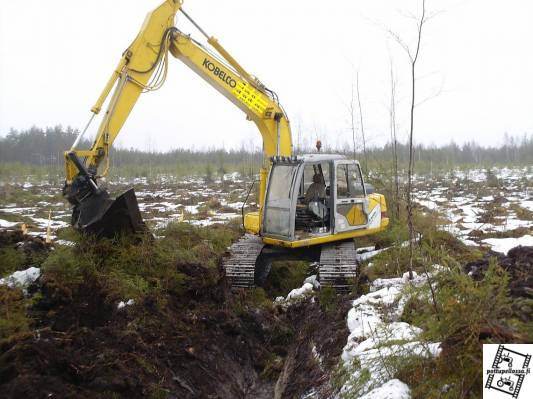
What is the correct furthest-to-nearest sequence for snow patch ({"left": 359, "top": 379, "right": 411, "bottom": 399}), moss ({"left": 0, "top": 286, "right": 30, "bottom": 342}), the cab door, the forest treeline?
1. the forest treeline
2. the cab door
3. moss ({"left": 0, "top": 286, "right": 30, "bottom": 342})
4. snow patch ({"left": 359, "top": 379, "right": 411, "bottom": 399})

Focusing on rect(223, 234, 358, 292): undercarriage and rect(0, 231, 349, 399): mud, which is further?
rect(223, 234, 358, 292): undercarriage

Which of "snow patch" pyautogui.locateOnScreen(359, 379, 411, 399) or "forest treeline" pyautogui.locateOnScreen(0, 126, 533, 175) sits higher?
"forest treeline" pyautogui.locateOnScreen(0, 126, 533, 175)

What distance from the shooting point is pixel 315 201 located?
7672 millimetres

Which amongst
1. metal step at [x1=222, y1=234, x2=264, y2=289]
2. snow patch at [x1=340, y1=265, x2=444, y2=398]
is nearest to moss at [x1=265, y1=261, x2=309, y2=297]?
metal step at [x1=222, y1=234, x2=264, y2=289]

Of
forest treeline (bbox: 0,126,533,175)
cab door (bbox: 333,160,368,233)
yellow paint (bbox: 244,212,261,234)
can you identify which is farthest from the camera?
forest treeline (bbox: 0,126,533,175)

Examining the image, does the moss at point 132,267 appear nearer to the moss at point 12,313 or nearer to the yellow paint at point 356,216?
the moss at point 12,313

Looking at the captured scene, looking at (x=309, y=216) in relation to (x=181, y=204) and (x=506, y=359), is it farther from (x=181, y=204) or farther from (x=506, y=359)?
(x=181, y=204)

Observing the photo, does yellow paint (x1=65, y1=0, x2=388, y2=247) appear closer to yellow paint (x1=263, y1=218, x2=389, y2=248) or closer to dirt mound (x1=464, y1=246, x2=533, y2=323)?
yellow paint (x1=263, y1=218, x2=389, y2=248)

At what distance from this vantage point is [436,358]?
10.0 ft

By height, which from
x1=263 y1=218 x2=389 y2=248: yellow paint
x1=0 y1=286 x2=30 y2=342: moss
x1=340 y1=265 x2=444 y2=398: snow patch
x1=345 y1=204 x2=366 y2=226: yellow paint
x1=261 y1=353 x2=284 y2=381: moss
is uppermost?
x1=345 y1=204 x2=366 y2=226: yellow paint

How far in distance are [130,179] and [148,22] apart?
27966 mm

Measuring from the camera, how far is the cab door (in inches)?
287

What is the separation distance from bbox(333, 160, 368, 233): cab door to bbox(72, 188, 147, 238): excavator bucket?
3.26 meters

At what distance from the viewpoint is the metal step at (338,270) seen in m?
6.26
